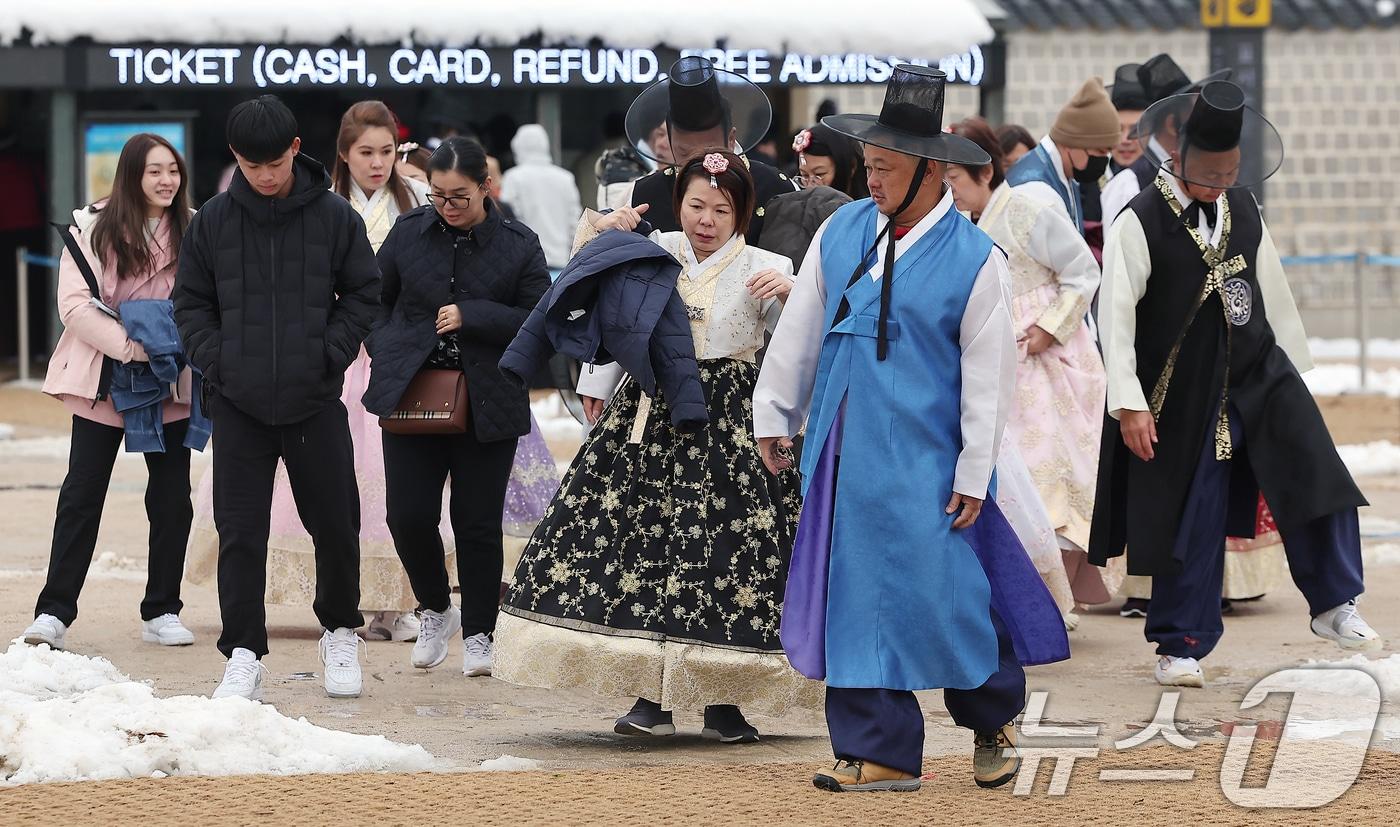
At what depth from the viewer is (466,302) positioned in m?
6.86

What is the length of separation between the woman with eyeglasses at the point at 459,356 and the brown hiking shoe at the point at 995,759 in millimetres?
2041

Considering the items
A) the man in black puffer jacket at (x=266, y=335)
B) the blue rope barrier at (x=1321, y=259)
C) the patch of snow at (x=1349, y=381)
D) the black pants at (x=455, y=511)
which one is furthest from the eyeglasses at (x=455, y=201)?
the blue rope barrier at (x=1321, y=259)

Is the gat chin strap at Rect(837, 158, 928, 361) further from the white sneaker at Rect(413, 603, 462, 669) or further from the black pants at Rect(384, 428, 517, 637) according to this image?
the white sneaker at Rect(413, 603, 462, 669)

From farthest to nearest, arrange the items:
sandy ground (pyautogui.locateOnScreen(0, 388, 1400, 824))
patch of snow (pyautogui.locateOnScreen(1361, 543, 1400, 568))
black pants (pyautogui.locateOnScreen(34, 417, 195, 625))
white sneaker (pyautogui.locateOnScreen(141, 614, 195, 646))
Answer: patch of snow (pyautogui.locateOnScreen(1361, 543, 1400, 568))
white sneaker (pyautogui.locateOnScreen(141, 614, 195, 646))
black pants (pyautogui.locateOnScreen(34, 417, 195, 625))
sandy ground (pyautogui.locateOnScreen(0, 388, 1400, 824))

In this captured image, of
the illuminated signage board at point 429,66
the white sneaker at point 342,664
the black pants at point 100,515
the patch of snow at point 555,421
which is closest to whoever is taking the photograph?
the white sneaker at point 342,664

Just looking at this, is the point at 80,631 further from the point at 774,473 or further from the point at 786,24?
the point at 786,24

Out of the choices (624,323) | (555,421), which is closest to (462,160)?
(624,323)

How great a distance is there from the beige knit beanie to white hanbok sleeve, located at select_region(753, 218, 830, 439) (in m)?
3.25

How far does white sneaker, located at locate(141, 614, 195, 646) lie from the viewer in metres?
7.41

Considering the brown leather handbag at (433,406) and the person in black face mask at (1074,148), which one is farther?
the person in black face mask at (1074,148)

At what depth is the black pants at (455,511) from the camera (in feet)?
22.8

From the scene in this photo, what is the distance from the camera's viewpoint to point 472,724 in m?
6.25

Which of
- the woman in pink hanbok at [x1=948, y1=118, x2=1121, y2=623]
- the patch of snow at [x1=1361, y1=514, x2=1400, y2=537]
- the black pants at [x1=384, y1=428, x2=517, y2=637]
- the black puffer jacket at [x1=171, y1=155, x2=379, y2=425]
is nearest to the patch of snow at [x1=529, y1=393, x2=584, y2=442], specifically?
the patch of snow at [x1=1361, y1=514, x2=1400, y2=537]

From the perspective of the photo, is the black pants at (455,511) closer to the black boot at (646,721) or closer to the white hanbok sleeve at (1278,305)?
the black boot at (646,721)
